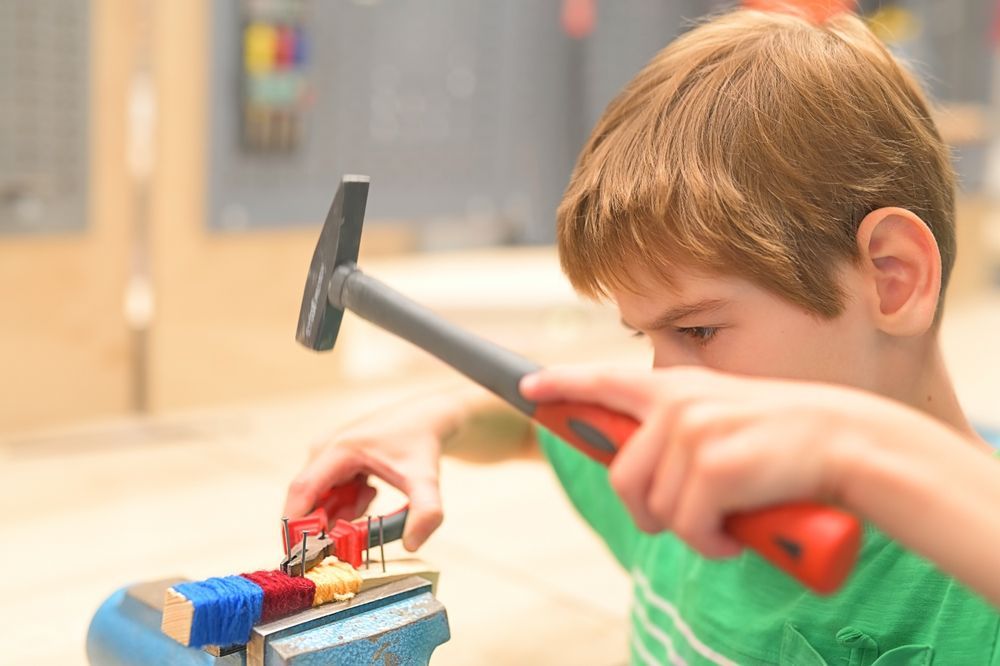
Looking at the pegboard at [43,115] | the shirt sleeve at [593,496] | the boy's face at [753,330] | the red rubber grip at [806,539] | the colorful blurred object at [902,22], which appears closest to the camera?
the red rubber grip at [806,539]

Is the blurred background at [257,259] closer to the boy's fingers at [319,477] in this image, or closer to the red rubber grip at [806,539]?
the boy's fingers at [319,477]

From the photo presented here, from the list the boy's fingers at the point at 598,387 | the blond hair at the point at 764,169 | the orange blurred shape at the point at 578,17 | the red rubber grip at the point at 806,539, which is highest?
the orange blurred shape at the point at 578,17

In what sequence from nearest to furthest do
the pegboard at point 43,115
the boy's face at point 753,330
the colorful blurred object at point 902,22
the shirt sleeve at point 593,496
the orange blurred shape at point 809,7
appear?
the boy's face at point 753,330, the orange blurred shape at point 809,7, the shirt sleeve at point 593,496, the pegboard at point 43,115, the colorful blurred object at point 902,22

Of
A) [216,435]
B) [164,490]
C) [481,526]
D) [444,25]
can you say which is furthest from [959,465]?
[444,25]

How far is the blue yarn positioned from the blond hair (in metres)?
0.22

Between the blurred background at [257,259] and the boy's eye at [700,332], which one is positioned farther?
the blurred background at [257,259]

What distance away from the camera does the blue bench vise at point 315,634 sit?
40 centimetres

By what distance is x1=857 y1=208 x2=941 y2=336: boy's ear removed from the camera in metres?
→ 0.52

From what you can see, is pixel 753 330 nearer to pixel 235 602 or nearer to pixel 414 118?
pixel 235 602

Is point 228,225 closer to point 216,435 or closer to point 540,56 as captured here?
point 216,435

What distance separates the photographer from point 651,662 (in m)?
0.61

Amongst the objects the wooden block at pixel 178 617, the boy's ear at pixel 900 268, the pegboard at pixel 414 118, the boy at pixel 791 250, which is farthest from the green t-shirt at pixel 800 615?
the pegboard at pixel 414 118

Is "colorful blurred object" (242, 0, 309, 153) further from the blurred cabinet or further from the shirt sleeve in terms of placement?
the shirt sleeve

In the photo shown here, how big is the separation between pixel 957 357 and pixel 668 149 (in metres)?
1.14
